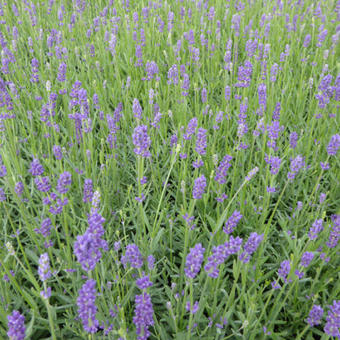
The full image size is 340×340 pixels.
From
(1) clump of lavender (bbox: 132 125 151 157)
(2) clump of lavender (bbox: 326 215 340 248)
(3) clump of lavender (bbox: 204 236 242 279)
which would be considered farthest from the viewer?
(2) clump of lavender (bbox: 326 215 340 248)

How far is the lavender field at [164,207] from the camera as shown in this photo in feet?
4.60

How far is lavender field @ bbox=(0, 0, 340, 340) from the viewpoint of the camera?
1401 millimetres

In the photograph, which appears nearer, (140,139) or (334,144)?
(140,139)

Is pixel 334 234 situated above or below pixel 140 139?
below

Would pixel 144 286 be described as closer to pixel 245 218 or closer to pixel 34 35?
pixel 245 218

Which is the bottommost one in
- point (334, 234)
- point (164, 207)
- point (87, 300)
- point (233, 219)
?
point (164, 207)

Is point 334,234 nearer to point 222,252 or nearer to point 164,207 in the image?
point 222,252

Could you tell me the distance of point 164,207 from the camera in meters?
2.02

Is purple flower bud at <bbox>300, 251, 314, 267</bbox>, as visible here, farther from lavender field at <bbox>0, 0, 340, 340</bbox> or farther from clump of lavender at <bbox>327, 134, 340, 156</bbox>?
clump of lavender at <bbox>327, 134, 340, 156</bbox>

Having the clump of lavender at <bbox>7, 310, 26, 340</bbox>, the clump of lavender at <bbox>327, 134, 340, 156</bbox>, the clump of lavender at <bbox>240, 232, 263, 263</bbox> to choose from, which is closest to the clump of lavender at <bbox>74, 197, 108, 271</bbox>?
the clump of lavender at <bbox>7, 310, 26, 340</bbox>

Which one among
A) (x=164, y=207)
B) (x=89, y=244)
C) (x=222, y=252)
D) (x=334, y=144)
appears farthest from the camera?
(x=164, y=207)

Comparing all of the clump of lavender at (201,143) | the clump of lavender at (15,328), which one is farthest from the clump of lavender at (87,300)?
the clump of lavender at (201,143)

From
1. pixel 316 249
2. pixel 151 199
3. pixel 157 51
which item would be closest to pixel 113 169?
pixel 151 199

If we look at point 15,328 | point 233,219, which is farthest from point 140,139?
point 15,328
